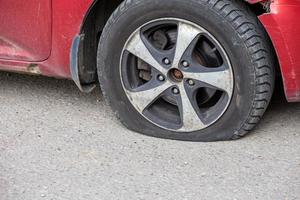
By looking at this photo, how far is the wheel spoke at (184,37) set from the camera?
382cm

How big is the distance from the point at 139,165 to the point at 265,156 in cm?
72

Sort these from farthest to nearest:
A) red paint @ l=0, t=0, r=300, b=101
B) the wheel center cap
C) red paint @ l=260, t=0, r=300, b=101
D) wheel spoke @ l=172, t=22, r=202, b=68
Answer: the wheel center cap → wheel spoke @ l=172, t=22, r=202, b=68 → red paint @ l=0, t=0, r=300, b=101 → red paint @ l=260, t=0, r=300, b=101

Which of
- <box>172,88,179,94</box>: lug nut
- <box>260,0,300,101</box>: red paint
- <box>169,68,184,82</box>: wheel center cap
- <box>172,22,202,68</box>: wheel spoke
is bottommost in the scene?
<box>172,88,179,94</box>: lug nut

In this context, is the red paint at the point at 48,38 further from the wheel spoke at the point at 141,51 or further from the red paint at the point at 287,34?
the wheel spoke at the point at 141,51

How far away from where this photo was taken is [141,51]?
3980 mm

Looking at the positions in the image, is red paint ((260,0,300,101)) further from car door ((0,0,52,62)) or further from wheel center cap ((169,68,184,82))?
car door ((0,0,52,62))

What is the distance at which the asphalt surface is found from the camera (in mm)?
3578

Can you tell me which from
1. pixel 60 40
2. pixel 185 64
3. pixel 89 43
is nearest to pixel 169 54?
pixel 185 64

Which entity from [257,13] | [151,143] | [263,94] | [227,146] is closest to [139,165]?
[151,143]

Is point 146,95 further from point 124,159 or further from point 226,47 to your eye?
point 226,47

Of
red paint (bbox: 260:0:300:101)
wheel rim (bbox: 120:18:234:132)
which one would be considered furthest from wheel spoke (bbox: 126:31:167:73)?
red paint (bbox: 260:0:300:101)

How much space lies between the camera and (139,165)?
12.6 feet

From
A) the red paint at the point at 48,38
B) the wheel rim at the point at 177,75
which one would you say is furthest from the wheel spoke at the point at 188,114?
the red paint at the point at 48,38

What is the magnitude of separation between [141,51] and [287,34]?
0.86m
